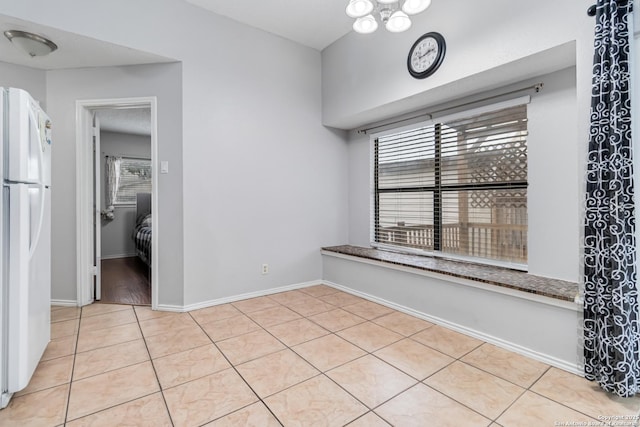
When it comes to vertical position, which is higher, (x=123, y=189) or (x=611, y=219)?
(x=123, y=189)

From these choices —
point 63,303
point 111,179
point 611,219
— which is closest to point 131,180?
point 111,179

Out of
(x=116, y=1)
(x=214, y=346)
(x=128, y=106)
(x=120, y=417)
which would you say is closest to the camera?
(x=120, y=417)

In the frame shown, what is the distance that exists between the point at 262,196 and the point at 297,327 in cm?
150

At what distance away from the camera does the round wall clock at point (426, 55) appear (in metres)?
2.58

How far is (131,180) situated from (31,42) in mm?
4186

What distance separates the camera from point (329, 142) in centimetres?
404

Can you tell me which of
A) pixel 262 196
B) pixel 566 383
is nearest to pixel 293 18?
pixel 262 196

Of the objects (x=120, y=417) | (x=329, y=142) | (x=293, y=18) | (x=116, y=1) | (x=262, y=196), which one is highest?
(x=293, y=18)

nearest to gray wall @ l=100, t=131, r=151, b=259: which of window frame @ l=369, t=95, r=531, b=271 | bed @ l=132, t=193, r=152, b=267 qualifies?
bed @ l=132, t=193, r=152, b=267

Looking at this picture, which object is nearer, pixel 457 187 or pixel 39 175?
pixel 39 175

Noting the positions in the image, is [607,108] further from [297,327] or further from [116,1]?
[116,1]

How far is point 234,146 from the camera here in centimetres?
329

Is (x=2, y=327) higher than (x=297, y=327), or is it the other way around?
(x=2, y=327)

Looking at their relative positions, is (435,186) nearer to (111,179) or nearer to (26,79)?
(26,79)
